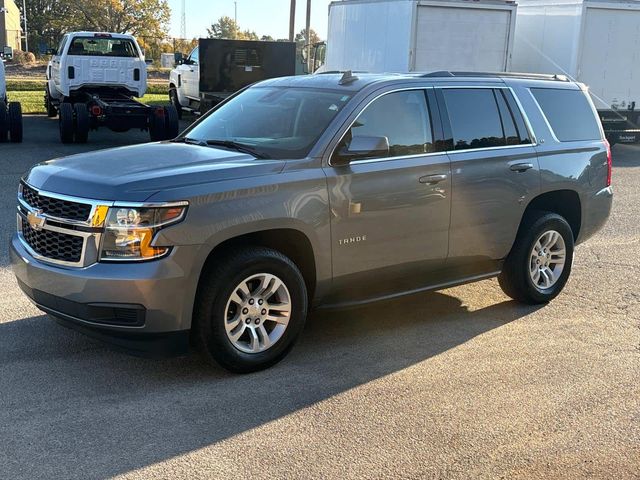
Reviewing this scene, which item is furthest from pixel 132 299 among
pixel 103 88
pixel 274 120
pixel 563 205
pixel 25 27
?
pixel 25 27

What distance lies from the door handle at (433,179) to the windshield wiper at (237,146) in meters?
1.17

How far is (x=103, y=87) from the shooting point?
18188 millimetres

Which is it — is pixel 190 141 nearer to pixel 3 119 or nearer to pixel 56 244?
pixel 56 244

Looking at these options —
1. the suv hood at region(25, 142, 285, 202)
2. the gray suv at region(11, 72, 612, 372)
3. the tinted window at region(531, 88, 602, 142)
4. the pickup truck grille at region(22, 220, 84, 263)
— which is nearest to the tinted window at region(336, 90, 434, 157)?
the gray suv at region(11, 72, 612, 372)

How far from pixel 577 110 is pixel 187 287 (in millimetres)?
4105

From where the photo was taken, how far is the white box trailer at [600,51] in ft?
58.4

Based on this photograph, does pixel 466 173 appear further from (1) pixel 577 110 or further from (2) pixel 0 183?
(2) pixel 0 183

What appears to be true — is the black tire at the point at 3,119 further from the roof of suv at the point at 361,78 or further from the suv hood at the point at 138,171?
the suv hood at the point at 138,171

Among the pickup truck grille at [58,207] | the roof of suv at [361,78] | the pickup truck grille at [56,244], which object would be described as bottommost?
the pickup truck grille at [56,244]

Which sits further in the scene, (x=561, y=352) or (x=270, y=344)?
(x=561, y=352)

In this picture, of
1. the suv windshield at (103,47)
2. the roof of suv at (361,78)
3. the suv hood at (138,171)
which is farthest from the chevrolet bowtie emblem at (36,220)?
the suv windshield at (103,47)

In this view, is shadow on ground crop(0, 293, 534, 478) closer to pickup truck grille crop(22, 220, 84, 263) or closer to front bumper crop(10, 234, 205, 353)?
front bumper crop(10, 234, 205, 353)

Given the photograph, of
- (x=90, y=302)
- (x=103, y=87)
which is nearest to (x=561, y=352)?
(x=90, y=302)

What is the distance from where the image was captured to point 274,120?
5.76 m
